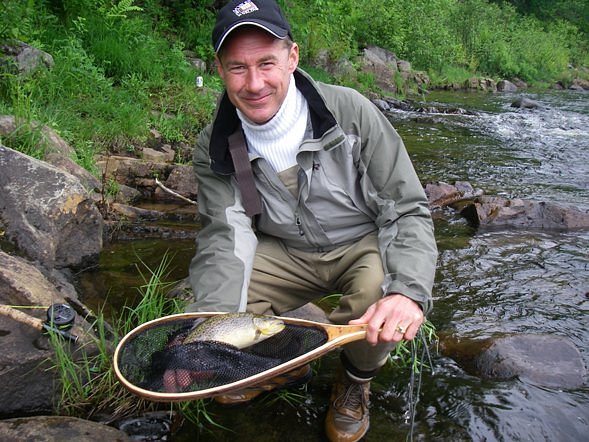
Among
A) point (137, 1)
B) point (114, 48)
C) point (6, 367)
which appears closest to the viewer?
point (6, 367)

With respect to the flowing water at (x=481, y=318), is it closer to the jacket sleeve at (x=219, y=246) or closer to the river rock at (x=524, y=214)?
the river rock at (x=524, y=214)

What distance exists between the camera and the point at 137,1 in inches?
496

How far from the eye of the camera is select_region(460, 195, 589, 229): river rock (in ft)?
22.6

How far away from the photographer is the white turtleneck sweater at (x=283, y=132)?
296cm

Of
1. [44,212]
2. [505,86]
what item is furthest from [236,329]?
[505,86]

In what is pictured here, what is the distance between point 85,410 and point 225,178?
4.83ft

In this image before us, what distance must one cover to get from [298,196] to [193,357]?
1152 mm

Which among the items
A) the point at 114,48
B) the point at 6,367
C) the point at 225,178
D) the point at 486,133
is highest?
the point at 114,48

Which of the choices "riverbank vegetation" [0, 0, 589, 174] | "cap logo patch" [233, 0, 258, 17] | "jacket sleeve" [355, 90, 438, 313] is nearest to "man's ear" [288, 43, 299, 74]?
"cap logo patch" [233, 0, 258, 17]

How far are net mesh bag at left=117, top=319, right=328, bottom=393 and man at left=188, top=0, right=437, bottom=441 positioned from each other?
34 centimetres

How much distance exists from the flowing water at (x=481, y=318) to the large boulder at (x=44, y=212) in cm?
41

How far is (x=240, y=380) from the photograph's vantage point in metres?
2.05

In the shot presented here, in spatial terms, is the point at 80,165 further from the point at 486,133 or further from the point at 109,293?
the point at 486,133

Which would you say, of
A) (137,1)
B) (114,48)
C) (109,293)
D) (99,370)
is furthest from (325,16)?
(99,370)
